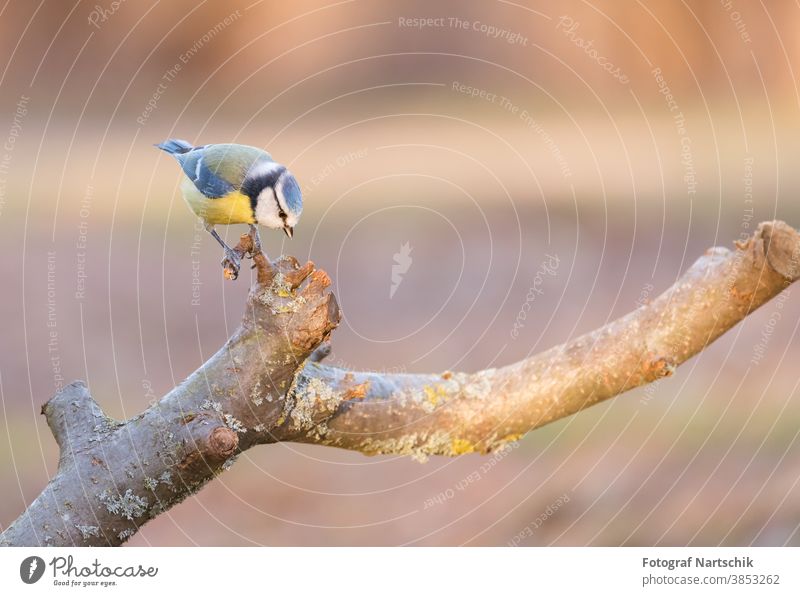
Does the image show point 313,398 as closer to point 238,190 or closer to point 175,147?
point 238,190

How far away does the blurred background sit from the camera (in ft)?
4.80

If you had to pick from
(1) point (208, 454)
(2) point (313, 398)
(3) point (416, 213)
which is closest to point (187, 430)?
(1) point (208, 454)

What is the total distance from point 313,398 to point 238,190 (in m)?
0.29

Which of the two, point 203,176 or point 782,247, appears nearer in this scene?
point 782,247

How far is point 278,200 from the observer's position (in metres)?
1.00

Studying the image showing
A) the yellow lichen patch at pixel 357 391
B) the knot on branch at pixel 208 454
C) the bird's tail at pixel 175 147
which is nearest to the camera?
A: the knot on branch at pixel 208 454

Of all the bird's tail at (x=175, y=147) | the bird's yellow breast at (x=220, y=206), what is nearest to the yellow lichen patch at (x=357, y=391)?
the bird's yellow breast at (x=220, y=206)

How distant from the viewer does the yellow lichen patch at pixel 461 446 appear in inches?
41.1

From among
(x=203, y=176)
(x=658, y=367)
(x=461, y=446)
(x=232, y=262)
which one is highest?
(x=203, y=176)

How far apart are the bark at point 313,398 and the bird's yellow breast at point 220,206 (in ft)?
0.21

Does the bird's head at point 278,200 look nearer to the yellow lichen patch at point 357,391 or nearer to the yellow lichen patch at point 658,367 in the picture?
the yellow lichen patch at point 357,391
